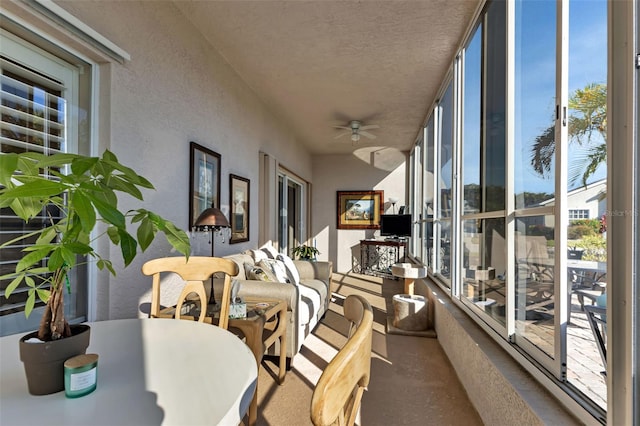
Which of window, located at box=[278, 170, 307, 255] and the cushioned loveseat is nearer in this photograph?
the cushioned loveseat

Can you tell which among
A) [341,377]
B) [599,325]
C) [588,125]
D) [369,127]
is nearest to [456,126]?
[588,125]

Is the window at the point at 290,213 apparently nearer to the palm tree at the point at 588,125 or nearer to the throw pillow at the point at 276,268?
the throw pillow at the point at 276,268

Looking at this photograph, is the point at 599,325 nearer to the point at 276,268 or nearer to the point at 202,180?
the point at 276,268

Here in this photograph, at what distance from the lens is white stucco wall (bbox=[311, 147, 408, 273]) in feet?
24.5

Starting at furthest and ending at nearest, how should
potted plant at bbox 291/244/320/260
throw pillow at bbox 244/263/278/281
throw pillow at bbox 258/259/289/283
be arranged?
potted plant at bbox 291/244/320/260
throw pillow at bbox 258/259/289/283
throw pillow at bbox 244/263/278/281

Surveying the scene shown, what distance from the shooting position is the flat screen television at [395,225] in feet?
21.4

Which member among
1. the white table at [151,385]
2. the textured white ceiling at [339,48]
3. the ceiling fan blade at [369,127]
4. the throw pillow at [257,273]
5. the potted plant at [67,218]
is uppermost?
the textured white ceiling at [339,48]

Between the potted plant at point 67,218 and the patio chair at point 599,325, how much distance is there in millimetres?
1357

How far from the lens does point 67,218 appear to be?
28.8 inches

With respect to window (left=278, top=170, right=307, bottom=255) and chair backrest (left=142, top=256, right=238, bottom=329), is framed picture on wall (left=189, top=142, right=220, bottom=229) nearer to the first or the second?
chair backrest (left=142, top=256, right=238, bottom=329)

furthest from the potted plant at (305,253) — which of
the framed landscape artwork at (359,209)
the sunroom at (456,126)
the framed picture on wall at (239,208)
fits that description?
the framed picture on wall at (239,208)

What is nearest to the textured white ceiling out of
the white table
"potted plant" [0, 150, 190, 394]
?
"potted plant" [0, 150, 190, 394]

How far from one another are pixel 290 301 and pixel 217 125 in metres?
1.82

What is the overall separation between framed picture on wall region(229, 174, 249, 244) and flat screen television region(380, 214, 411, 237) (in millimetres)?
3766
